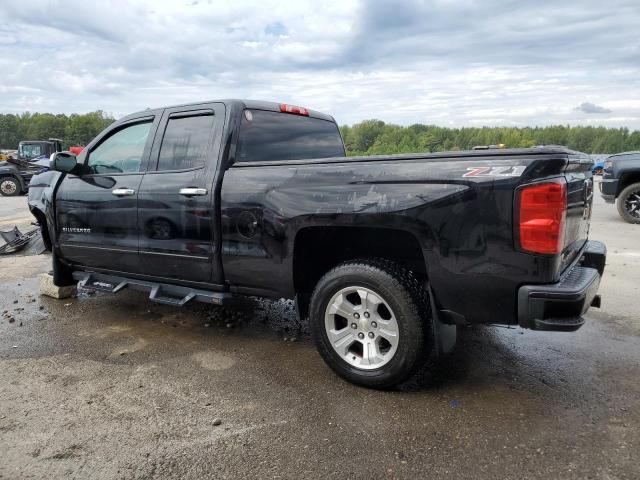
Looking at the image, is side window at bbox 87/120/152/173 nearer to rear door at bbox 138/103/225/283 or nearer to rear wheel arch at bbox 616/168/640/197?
rear door at bbox 138/103/225/283

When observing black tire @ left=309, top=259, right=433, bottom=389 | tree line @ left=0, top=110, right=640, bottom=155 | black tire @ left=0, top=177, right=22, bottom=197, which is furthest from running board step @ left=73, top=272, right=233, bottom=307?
black tire @ left=0, top=177, right=22, bottom=197

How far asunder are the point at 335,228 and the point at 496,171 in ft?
3.67

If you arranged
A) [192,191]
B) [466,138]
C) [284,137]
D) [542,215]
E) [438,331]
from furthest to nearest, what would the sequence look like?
[466,138]
[284,137]
[192,191]
[438,331]
[542,215]

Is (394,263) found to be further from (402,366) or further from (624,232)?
(624,232)

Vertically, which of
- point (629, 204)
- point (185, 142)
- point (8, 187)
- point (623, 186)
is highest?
point (185, 142)

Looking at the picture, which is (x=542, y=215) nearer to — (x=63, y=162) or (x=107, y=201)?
(x=107, y=201)

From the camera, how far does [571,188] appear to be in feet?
9.70

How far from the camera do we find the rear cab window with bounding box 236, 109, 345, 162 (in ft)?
13.3

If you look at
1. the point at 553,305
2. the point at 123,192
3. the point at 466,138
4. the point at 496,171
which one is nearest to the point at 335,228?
the point at 496,171

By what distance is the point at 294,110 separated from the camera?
4664mm

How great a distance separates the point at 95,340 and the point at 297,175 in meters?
2.29

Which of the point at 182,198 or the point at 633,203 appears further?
the point at 633,203

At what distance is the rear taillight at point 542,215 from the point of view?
2.65m

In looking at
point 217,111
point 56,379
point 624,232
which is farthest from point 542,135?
point 56,379
